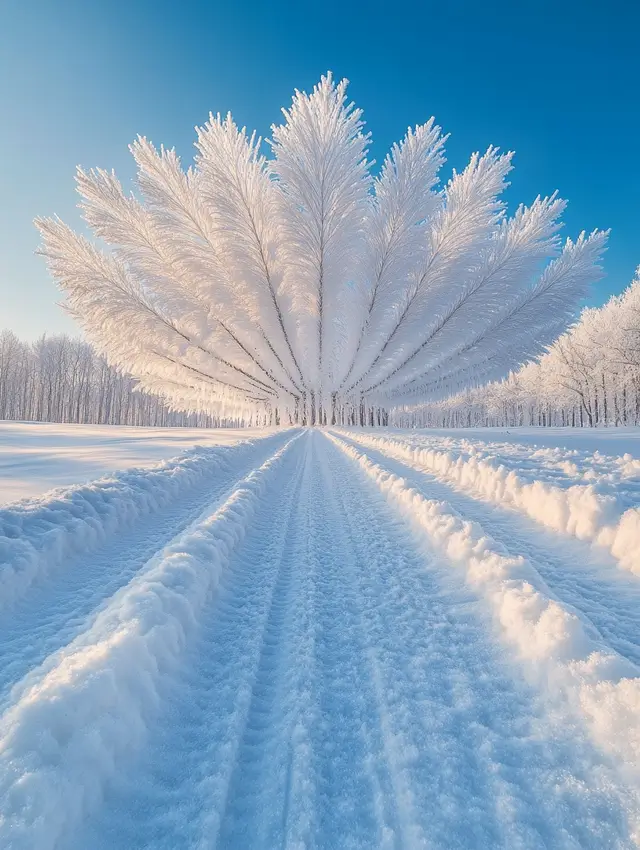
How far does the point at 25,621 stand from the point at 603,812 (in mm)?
1556

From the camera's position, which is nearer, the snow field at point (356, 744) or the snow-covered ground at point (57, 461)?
the snow field at point (356, 744)

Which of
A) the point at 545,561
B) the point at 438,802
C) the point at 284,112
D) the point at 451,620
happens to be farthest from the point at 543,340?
the point at 438,802

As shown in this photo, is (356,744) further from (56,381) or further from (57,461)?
(56,381)

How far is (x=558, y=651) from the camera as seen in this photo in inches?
39.7

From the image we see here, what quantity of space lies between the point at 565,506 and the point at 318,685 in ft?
→ 6.00

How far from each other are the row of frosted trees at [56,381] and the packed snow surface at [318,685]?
4107 cm

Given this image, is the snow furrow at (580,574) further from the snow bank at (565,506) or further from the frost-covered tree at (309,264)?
the frost-covered tree at (309,264)

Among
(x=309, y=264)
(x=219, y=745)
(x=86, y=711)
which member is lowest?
(x=219, y=745)

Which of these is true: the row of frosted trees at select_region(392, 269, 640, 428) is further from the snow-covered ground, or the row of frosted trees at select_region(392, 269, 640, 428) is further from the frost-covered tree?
the snow-covered ground

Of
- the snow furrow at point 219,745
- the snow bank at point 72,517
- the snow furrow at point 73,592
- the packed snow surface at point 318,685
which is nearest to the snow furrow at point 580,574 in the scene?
the packed snow surface at point 318,685

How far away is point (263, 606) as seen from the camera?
55.4 inches

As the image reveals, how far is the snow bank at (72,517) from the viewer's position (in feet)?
4.92

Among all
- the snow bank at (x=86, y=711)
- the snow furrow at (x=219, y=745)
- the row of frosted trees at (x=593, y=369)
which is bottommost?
the snow furrow at (x=219, y=745)

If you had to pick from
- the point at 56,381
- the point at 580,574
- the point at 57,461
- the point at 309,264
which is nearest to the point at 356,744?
the point at 580,574
